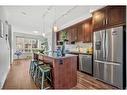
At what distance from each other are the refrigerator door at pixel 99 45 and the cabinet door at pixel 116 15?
393 millimetres

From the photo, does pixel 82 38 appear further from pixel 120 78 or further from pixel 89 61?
pixel 120 78

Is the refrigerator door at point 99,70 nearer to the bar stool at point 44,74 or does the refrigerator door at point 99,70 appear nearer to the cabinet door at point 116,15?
the cabinet door at point 116,15

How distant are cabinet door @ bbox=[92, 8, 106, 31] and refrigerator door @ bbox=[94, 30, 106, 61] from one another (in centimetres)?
18

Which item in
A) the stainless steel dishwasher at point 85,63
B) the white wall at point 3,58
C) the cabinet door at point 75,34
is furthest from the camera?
the cabinet door at point 75,34

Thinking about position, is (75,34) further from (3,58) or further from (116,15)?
(3,58)

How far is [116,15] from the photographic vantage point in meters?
3.14

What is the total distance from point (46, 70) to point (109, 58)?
170 cm

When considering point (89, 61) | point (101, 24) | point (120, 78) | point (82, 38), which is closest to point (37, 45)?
point (82, 38)

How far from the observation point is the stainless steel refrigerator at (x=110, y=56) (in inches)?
115

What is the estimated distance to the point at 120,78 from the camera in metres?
2.94

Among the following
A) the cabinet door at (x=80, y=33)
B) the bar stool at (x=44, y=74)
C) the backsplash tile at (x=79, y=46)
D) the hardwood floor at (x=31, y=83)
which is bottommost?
the hardwood floor at (x=31, y=83)

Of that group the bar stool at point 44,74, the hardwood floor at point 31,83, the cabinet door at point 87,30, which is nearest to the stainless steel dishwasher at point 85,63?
the hardwood floor at point 31,83

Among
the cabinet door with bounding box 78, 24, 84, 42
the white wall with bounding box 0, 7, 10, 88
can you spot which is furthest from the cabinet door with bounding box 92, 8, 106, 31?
the white wall with bounding box 0, 7, 10, 88

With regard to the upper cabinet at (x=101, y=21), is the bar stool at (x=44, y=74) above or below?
below
